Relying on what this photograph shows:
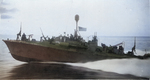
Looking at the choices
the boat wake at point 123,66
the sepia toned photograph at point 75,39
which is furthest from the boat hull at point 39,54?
the boat wake at point 123,66

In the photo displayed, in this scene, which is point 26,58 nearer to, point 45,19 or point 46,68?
point 46,68

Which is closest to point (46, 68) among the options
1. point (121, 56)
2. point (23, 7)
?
point (23, 7)

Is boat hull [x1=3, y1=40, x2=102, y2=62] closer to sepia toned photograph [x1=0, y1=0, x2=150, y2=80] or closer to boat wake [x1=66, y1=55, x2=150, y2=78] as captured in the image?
sepia toned photograph [x1=0, y1=0, x2=150, y2=80]

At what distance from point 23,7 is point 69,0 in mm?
712

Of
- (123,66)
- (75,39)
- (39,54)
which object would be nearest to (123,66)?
(123,66)

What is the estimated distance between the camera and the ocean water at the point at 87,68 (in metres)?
2.44

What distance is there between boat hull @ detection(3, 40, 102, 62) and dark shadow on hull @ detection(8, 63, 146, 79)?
98mm

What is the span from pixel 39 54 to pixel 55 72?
370 mm

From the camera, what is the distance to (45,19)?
2521 mm

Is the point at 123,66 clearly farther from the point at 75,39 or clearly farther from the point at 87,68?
the point at 75,39

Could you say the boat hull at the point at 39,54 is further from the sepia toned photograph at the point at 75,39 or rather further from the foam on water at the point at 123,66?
the foam on water at the point at 123,66

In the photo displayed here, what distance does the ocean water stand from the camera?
2.44m

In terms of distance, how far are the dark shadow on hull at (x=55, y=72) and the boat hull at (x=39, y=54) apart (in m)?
0.10

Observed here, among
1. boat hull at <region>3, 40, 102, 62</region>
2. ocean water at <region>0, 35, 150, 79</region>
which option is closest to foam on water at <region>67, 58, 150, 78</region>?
ocean water at <region>0, 35, 150, 79</region>
